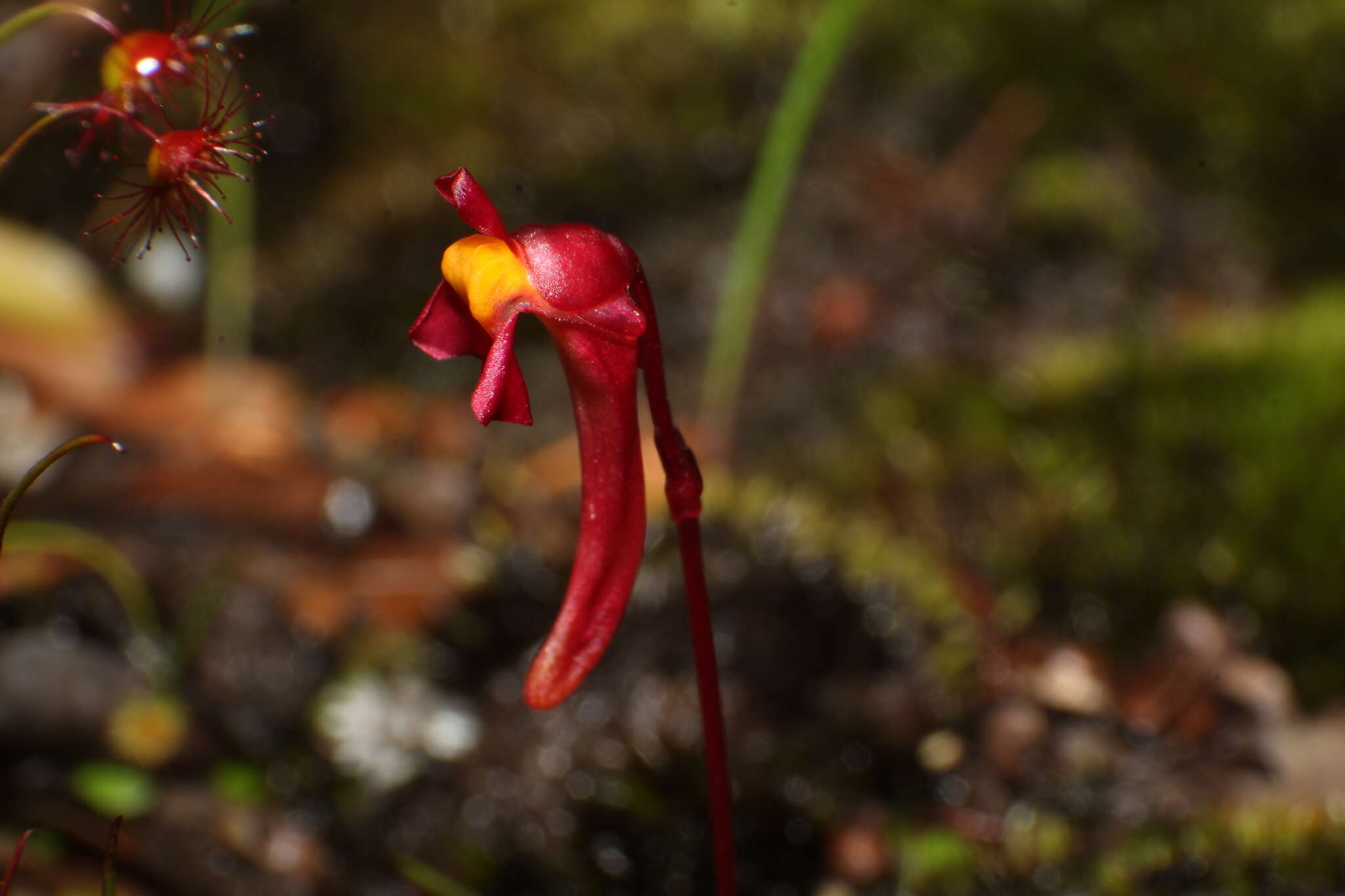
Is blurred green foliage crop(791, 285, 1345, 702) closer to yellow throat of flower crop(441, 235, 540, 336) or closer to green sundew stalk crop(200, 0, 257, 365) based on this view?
yellow throat of flower crop(441, 235, 540, 336)

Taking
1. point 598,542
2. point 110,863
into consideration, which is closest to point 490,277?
point 598,542

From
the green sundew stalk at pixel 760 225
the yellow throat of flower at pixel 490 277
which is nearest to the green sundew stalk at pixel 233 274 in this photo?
the green sundew stalk at pixel 760 225

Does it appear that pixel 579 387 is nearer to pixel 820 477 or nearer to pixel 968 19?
pixel 820 477

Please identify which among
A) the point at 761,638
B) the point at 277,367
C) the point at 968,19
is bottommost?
the point at 277,367

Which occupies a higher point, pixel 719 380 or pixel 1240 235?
pixel 1240 235

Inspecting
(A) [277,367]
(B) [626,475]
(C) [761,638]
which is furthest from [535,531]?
(A) [277,367]

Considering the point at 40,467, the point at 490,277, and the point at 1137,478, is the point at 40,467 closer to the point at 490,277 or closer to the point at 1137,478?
the point at 490,277

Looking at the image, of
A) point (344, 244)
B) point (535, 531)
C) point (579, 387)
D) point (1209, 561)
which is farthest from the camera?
point (344, 244)
